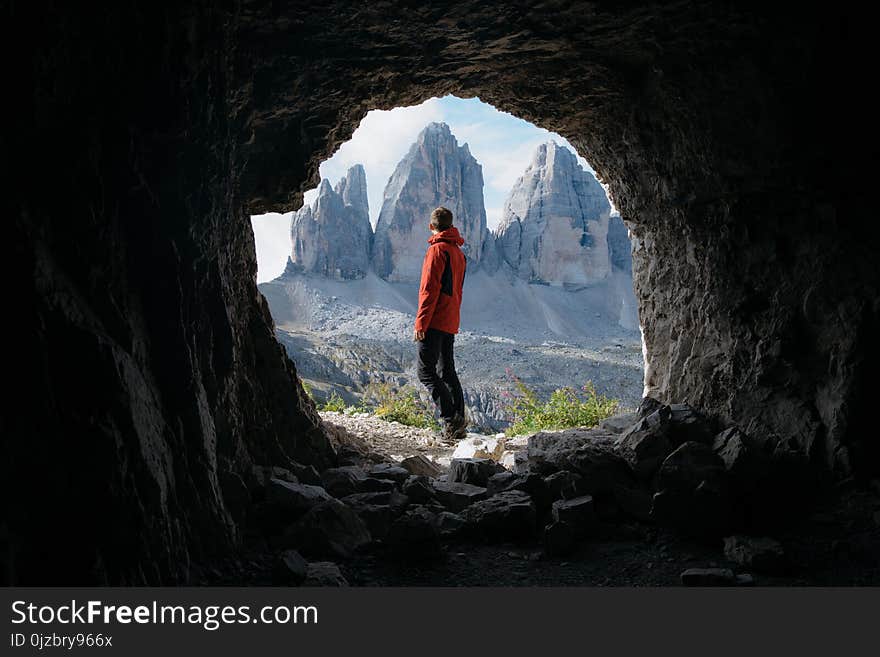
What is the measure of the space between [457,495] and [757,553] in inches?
73.8

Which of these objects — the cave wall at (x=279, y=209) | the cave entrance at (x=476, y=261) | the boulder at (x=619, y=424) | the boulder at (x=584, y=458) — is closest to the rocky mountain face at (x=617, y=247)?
the cave entrance at (x=476, y=261)

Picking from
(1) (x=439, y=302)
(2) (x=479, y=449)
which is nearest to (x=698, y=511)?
(2) (x=479, y=449)

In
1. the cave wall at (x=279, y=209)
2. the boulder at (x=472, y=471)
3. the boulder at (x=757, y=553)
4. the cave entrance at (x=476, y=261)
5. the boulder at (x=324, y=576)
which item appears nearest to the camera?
the cave wall at (x=279, y=209)

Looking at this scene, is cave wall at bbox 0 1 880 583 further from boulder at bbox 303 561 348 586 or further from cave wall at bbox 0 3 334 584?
boulder at bbox 303 561 348 586

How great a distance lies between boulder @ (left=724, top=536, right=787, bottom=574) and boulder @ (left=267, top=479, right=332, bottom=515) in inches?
90.3

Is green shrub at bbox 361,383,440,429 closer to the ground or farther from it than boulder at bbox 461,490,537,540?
closer to the ground

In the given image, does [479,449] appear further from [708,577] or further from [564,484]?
[708,577]

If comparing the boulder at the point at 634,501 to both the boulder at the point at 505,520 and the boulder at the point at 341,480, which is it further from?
the boulder at the point at 341,480

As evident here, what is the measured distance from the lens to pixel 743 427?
4.03 m

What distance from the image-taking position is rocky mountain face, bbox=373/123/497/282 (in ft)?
208

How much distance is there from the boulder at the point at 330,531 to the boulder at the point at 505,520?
2.26 feet

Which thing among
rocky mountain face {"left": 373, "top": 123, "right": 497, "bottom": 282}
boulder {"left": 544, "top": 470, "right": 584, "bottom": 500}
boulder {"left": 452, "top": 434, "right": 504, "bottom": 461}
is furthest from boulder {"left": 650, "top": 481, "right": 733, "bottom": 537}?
rocky mountain face {"left": 373, "top": 123, "right": 497, "bottom": 282}

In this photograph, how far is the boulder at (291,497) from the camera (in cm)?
345

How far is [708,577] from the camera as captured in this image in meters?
2.86
